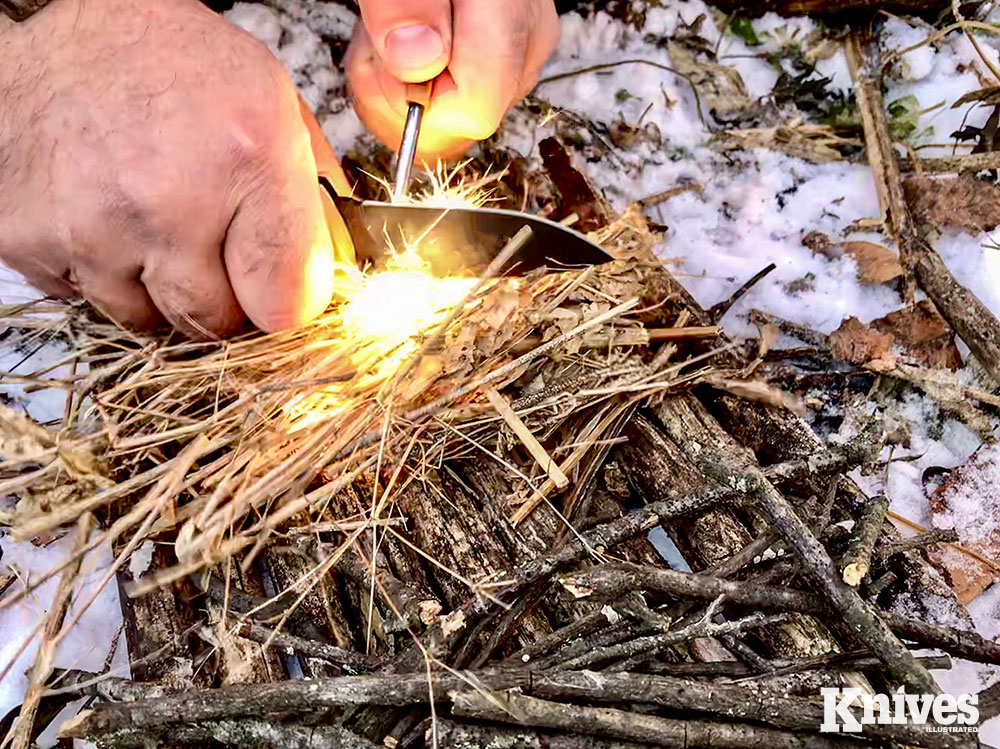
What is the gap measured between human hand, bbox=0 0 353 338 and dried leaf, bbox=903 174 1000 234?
1695 mm

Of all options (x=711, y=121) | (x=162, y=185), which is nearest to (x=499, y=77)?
(x=162, y=185)

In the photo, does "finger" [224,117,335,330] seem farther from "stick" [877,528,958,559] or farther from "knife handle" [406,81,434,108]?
"stick" [877,528,958,559]

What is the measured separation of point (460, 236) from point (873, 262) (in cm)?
125

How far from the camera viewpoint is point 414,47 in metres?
1.60

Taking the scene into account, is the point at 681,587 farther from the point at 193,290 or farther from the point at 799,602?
the point at 193,290

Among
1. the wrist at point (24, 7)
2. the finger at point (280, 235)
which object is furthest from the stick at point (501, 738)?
the wrist at point (24, 7)

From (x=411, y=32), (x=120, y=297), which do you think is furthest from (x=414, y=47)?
(x=120, y=297)

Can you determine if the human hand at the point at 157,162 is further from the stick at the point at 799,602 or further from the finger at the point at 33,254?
the stick at the point at 799,602

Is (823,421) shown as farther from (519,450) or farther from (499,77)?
(499,77)

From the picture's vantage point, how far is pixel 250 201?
4.62 ft

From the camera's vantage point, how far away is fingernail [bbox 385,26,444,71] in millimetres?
1600

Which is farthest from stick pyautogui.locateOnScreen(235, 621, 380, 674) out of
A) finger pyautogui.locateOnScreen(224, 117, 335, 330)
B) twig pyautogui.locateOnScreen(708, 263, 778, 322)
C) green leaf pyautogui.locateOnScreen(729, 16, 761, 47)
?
green leaf pyautogui.locateOnScreen(729, 16, 761, 47)

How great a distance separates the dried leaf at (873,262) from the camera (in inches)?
82.1

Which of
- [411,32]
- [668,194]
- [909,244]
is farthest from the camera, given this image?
[668,194]
